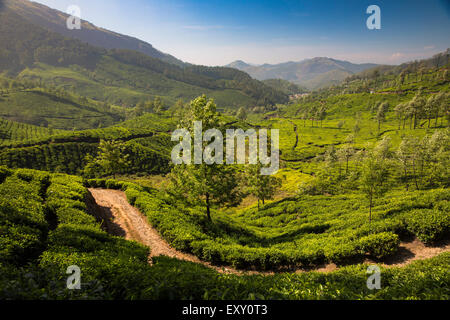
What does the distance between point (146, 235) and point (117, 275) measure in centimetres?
1191

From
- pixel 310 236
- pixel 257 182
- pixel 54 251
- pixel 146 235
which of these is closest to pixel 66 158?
pixel 257 182

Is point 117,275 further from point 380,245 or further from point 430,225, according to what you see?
point 430,225

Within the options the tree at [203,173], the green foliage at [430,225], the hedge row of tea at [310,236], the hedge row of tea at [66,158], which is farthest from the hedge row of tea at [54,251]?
Result: the hedge row of tea at [66,158]

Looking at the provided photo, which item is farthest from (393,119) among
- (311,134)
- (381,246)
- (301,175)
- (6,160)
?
(6,160)

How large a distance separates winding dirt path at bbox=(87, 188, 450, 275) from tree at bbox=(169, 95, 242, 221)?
4.87 m

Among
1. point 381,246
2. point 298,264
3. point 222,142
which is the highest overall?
point 222,142

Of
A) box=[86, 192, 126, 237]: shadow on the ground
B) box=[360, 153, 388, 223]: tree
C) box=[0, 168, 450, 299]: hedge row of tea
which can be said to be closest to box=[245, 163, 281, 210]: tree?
box=[360, 153, 388, 223]: tree

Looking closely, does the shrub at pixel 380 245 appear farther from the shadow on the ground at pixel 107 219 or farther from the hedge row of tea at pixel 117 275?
the shadow on the ground at pixel 107 219

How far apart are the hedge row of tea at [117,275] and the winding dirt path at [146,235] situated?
8.60ft

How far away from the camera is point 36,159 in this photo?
7100 centimetres

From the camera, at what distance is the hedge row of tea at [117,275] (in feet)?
17.4
